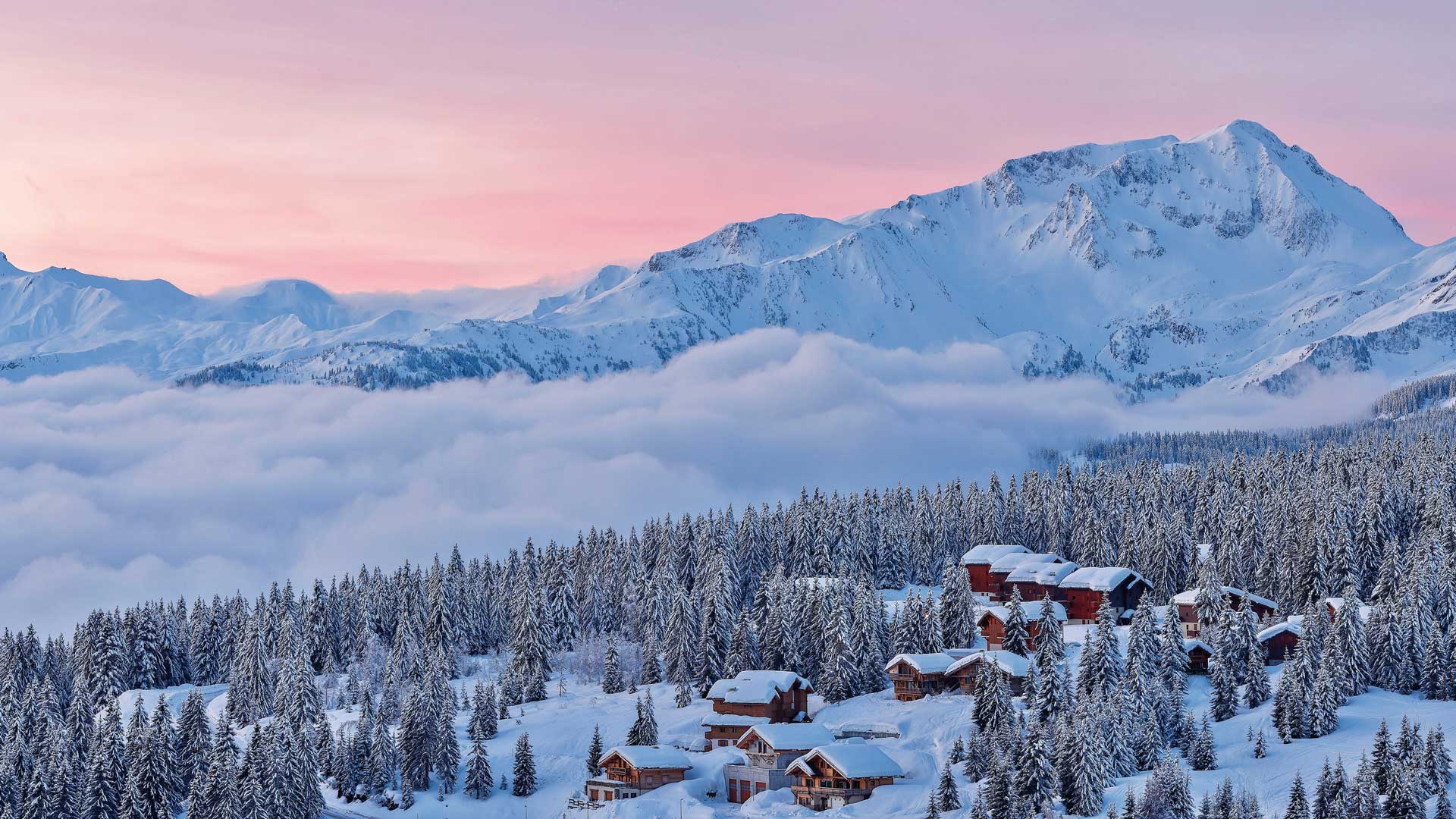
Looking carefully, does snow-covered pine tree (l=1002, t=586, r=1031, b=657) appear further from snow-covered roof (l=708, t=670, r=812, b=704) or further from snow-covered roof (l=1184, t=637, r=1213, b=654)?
snow-covered roof (l=708, t=670, r=812, b=704)

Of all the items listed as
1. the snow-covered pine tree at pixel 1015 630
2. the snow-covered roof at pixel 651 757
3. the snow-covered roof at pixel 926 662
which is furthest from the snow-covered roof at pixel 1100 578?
the snow-covered roof at pixel 651 757

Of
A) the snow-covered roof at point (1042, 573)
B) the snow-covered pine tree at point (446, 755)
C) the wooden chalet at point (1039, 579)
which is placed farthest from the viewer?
the snow-covered roof at point (1042, 573)

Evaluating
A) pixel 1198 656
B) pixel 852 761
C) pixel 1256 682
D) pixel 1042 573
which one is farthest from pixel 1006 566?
pixel 852 761

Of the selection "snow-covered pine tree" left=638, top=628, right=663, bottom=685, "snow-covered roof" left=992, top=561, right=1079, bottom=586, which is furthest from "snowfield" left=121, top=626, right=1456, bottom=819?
"snow-covered roof" left=992, top=561, right=1079, bottom=586

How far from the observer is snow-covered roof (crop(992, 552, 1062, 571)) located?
18038 centimetres

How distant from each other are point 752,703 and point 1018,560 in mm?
53792

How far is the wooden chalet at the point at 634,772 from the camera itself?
4946 inches

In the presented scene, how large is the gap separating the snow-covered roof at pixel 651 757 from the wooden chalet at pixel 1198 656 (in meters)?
41.6

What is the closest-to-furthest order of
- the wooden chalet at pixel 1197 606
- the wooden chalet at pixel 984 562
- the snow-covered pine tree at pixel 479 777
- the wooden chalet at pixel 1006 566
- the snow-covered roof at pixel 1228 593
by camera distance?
1. the snow-covered pine tree at pixel 479 777
2. the wooden chalet at pixel 1197 606
3. the snow-covered roof at pixel 1228 593
4. the wooden chalet at pixel 1006 566
5. the wooden chalet at pixel 984 562

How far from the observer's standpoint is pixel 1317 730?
4550 inches

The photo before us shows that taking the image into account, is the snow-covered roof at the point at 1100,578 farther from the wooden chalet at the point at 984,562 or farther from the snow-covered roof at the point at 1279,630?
the snow-covered roof at the point at 1279,630

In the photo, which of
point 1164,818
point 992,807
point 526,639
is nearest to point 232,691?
point 526,639

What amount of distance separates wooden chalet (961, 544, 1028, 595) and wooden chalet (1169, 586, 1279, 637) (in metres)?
32.8

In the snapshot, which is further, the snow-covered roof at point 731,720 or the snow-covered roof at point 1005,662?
the snow-covered roof at point 731,720
